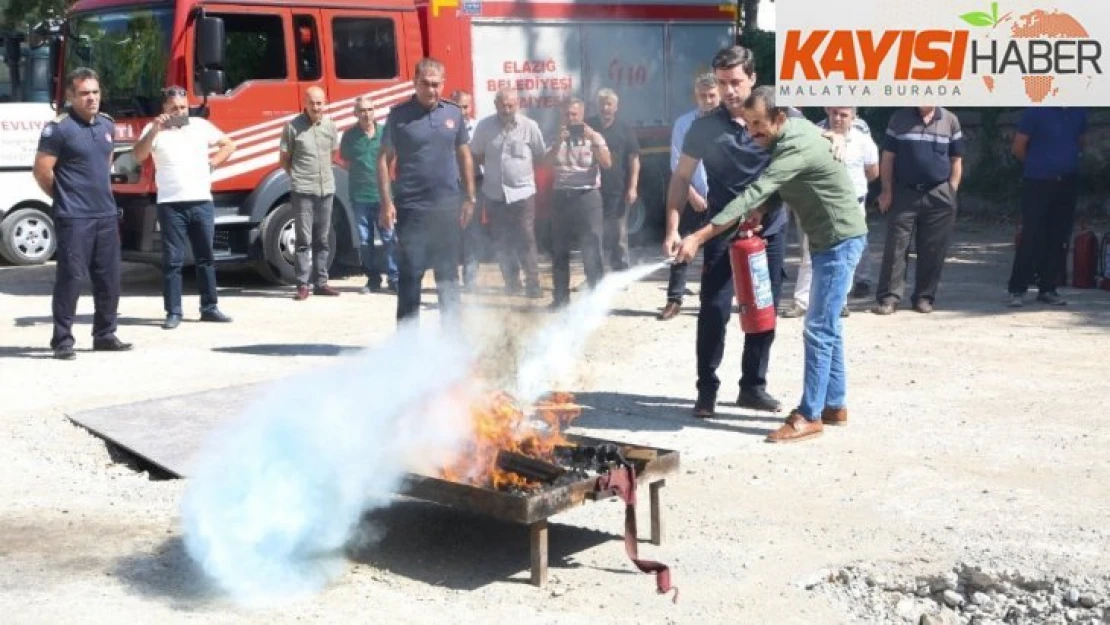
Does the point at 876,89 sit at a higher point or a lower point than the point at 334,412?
higher

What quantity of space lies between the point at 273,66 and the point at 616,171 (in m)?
3.57

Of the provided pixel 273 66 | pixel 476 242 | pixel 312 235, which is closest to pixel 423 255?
pixel 476 242

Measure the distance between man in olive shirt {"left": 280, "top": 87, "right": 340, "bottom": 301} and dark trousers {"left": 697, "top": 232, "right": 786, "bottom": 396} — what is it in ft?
20.2

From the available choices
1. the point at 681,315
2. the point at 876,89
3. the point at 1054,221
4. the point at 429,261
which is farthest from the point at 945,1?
the point at 429,261

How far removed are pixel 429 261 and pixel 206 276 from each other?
3214 mm

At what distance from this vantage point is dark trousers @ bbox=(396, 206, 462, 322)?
31.0 ft

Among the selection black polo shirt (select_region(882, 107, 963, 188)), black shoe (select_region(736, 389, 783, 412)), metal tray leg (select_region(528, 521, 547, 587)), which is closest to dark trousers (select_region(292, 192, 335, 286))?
black polo shirt (select_region(882, 107, 963, 188))

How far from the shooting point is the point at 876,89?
1830 cm

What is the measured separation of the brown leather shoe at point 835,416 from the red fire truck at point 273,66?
7.42 m

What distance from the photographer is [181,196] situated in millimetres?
11781

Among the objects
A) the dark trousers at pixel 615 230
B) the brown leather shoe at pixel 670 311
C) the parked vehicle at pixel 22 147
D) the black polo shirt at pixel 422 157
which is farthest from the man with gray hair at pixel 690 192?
the parked vehicle at pixel 22 147

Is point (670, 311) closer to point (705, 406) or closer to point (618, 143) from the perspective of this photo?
point (618, 143)

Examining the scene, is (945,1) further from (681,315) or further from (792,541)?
(792,541)

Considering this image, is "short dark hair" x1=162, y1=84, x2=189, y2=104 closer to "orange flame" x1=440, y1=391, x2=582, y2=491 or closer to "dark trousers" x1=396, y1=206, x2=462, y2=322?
"dark trousers" x1=396, y1=206, x2=462, y2=322
